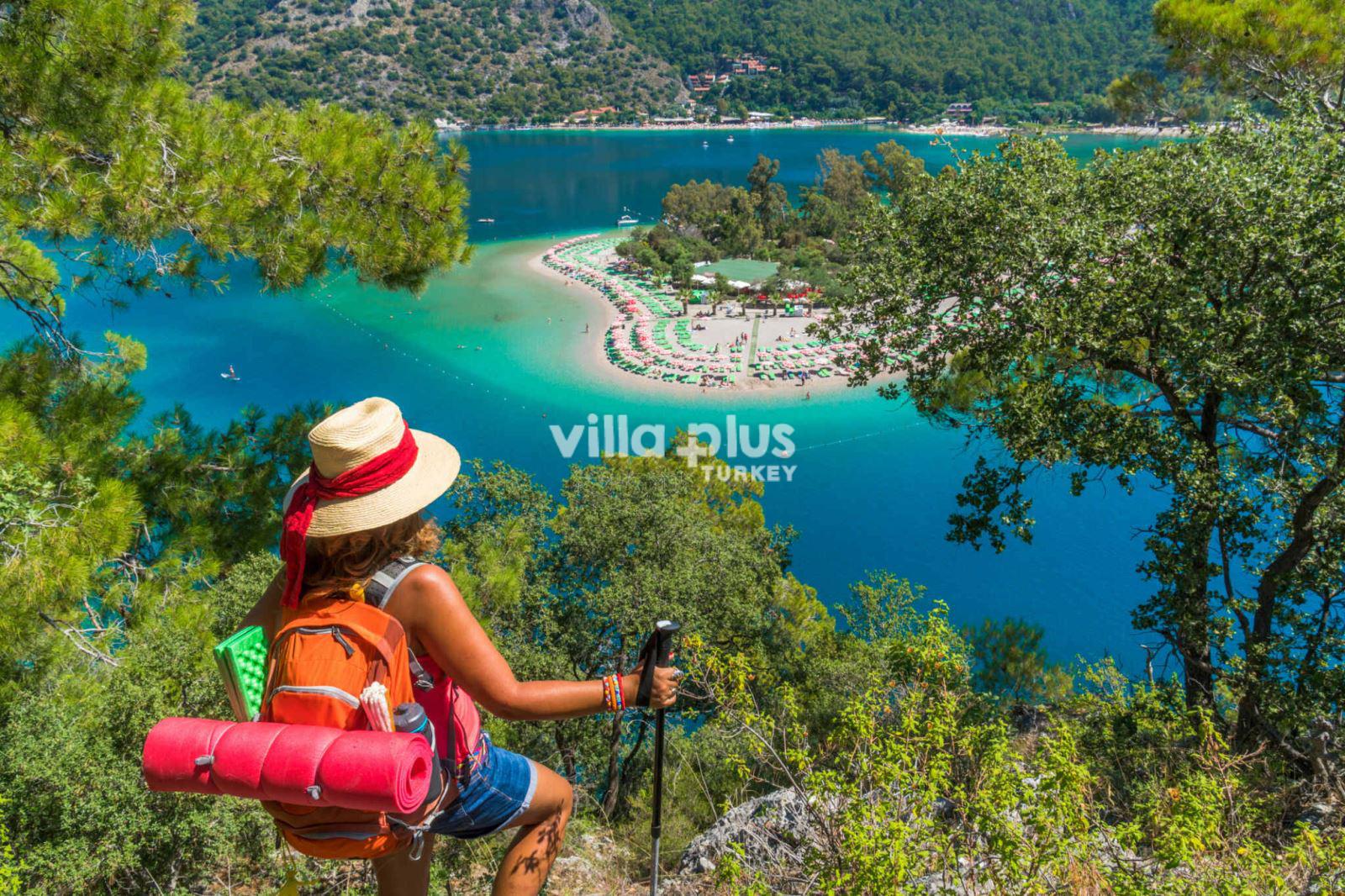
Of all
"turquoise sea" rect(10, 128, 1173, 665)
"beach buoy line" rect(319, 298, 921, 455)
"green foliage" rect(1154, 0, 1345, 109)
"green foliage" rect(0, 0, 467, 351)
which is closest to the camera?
"green foliage" rect(0, 0, 467, 351)

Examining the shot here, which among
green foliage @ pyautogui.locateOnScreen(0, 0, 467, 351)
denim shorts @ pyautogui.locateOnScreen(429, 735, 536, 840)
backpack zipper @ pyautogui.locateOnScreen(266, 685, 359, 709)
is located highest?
green foliage @ pyautogui.locateOnScreen(0, 0, 467, 351)

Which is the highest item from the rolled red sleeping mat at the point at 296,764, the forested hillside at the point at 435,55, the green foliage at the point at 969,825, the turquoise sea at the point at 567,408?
the forested hillside at the point at 435,55

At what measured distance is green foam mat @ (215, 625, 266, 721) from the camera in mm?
1775

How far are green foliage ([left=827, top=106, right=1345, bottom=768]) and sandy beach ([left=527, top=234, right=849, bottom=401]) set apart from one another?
63.8 ft

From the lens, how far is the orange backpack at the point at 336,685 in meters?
1.53

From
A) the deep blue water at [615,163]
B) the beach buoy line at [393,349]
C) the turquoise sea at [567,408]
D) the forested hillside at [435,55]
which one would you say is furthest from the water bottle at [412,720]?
the forested hillside at [435,55]

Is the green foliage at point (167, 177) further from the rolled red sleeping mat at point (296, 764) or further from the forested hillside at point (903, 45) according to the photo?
the forested hillside at point (903, 45)

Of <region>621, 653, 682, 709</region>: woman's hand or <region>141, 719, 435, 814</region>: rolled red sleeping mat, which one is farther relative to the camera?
<region>621, 653, 682, 709</region>: woman's hand

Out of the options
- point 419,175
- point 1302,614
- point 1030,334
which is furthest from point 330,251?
point 1302,614

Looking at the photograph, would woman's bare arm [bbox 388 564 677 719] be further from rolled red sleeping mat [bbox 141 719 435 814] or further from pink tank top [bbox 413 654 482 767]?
rolled red sleeping mat [bbox 141 719 435 814]

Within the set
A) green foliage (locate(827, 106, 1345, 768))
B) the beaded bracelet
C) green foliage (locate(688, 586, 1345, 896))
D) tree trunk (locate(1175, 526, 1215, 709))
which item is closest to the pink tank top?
the beaded bracelet

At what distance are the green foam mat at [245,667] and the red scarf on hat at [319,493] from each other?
7.0 inches

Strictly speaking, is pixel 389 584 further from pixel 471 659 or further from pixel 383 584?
pixel 471 659

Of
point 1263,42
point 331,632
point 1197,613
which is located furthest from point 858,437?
point 331,632
